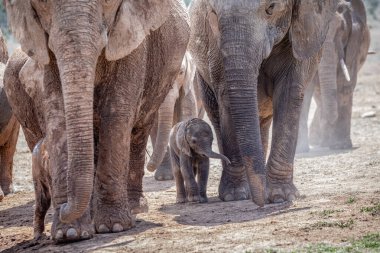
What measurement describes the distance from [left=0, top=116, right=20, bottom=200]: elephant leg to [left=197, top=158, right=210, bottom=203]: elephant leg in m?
2.68

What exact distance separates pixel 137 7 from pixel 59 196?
1.50 metres

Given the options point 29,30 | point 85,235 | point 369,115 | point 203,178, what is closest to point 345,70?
point 369,115

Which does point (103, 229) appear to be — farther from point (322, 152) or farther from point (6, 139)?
point (322, 152)

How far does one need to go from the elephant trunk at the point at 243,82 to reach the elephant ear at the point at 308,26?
2.21ft

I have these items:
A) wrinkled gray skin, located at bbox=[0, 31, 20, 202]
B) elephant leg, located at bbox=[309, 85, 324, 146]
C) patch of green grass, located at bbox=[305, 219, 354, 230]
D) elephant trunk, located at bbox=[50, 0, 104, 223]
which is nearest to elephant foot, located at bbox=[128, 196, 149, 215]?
elephant trunk, located at bbox=[50, 0, 104, 223]

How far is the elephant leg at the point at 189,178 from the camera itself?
32.9 ft

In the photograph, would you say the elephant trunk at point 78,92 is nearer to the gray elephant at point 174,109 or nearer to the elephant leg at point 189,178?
the elephant leg at point 189,178

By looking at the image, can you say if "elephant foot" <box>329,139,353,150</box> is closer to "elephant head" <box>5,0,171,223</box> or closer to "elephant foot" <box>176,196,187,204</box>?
"elephant foot" <box>176,196,187,204</box>

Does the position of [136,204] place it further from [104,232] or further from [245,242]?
[245,242]

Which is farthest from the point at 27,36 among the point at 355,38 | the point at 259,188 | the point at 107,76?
the point at 355,38

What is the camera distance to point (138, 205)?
9.57m

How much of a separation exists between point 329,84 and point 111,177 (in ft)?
24.8

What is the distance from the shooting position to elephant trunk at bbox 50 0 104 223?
696cm

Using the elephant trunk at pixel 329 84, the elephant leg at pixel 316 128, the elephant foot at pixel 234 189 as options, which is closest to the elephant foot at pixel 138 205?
the elephant foot at pixel 234 189
